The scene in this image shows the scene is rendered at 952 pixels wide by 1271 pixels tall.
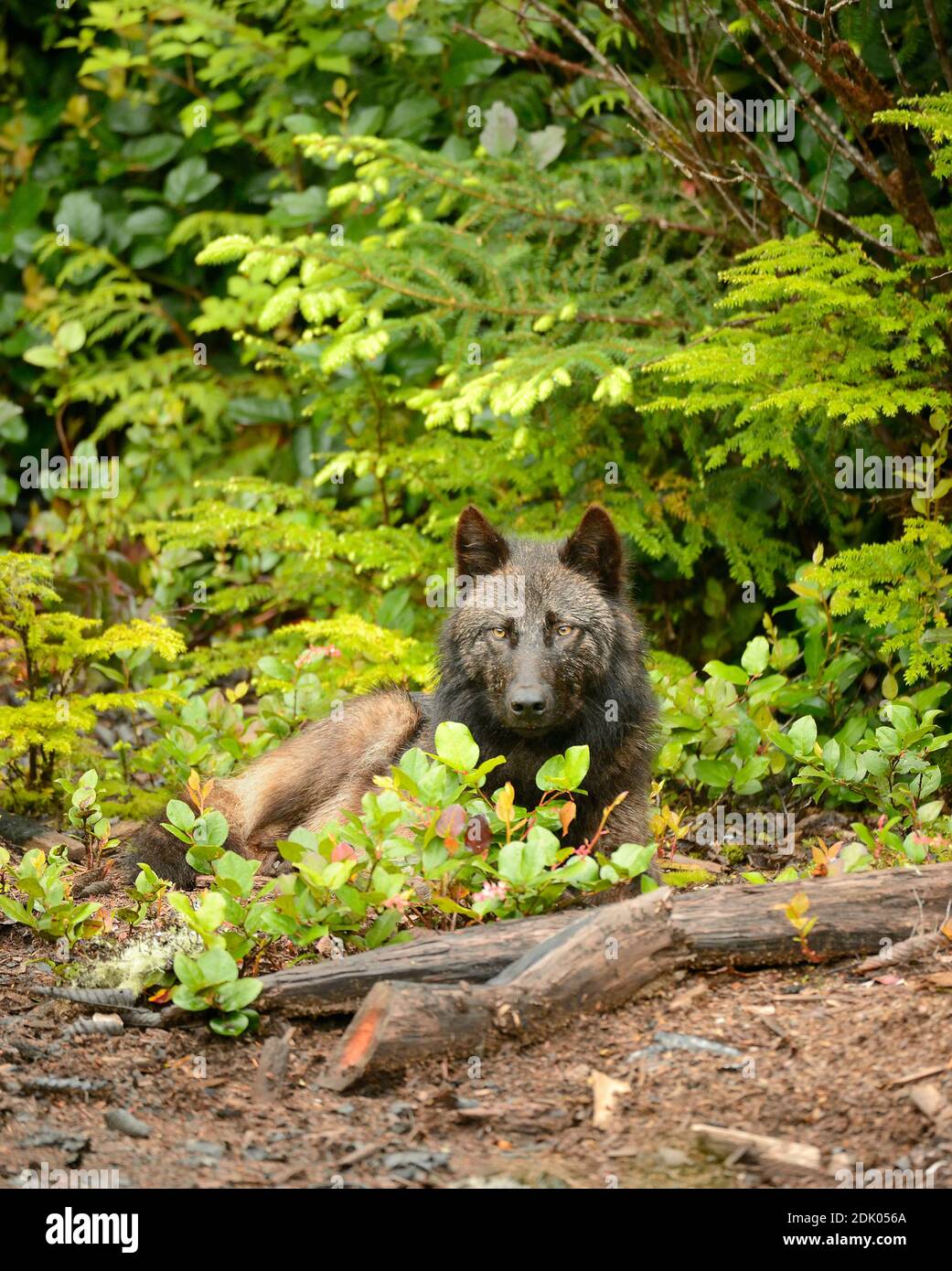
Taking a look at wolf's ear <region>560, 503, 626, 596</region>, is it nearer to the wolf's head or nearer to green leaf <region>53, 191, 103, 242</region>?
the wolf's head

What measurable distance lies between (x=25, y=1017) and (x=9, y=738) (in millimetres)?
2492

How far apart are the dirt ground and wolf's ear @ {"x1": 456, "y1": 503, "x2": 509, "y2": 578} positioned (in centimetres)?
203

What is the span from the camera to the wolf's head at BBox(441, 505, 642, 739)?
186 inches

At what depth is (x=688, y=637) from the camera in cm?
758

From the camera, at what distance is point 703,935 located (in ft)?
11.7

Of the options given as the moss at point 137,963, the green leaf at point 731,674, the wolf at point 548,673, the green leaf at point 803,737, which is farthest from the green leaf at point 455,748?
the green leaf at point 731,674

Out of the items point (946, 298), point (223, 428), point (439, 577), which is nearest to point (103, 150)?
point (223, 428)

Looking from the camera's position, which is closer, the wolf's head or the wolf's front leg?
the wolf's head

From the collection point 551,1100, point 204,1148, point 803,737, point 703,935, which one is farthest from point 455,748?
point 803,737

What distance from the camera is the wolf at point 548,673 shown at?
15.7 ft

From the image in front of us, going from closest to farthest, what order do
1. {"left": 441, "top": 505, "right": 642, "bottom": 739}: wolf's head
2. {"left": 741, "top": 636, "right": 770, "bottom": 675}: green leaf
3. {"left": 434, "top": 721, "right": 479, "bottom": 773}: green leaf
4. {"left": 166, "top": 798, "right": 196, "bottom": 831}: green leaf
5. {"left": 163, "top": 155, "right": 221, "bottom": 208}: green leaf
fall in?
{"left": 434, "top": 721, "right": 479, "bottom": 773}: green leaf < {"left": 166, "top": 798, "right": 196, "bottom": 831}: green leaf < {"left": 441, "top": 505, "right": 642, "bottom": 739}: wolf's head < {"left": 741, "top": 636, "right": 770, "bottom": 675}: green leaf < {"left": 163, "top": 155, "right": 221, "bottom": 208}: green leaf

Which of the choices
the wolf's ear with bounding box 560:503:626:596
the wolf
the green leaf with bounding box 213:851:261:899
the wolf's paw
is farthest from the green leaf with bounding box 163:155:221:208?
the green leaf with bounding box 213:851:261:899

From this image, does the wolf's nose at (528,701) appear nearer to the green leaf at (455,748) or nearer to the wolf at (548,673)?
the wolf at (548,673)
